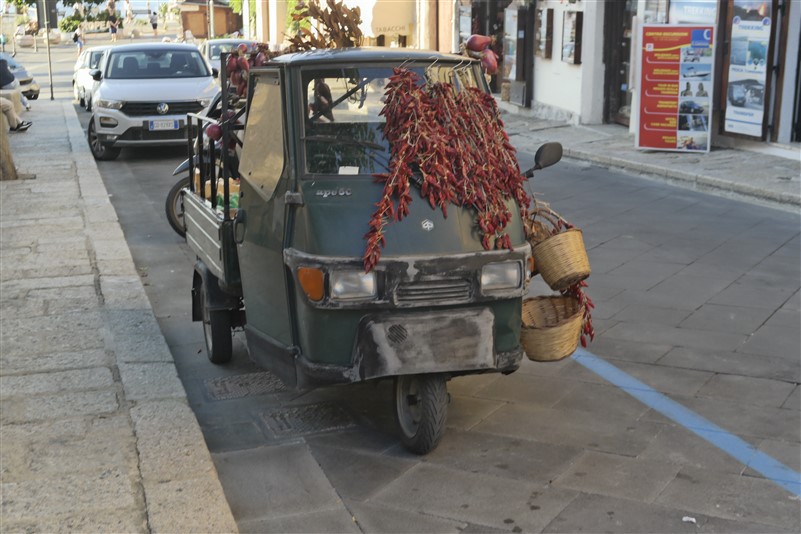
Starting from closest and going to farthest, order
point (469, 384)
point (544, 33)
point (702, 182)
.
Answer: point (469, 384), point (702, 182), point (544, 33)

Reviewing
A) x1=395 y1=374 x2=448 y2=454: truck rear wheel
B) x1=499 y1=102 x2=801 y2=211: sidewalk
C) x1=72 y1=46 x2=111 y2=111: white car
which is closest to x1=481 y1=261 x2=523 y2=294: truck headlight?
x1=395 y1=374 x2=448 y2=454: truck rear wheel

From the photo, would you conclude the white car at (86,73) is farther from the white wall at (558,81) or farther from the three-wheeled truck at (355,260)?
the three-wheeled truck at (355,260)

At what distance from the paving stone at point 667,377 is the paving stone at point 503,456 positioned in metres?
1.14

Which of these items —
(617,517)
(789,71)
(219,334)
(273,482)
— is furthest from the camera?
(789,71)

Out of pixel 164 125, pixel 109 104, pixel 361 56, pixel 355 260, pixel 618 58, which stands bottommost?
pixel 164 125

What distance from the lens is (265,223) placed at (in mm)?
5484

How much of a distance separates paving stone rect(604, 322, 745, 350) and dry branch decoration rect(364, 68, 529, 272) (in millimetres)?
2089

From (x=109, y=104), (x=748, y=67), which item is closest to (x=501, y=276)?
(x=748, y=67)

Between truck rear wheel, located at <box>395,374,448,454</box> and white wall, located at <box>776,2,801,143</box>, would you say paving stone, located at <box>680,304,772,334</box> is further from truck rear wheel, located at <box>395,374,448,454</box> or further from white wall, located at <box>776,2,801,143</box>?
white wall, located at <box>776,2,801,143</box>

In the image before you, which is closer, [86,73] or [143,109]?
[143,109]

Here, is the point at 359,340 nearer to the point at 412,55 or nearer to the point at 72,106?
the point at 412,55

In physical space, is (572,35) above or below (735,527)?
above

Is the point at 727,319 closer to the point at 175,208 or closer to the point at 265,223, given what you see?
the point at 265,223

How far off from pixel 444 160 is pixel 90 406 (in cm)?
238
